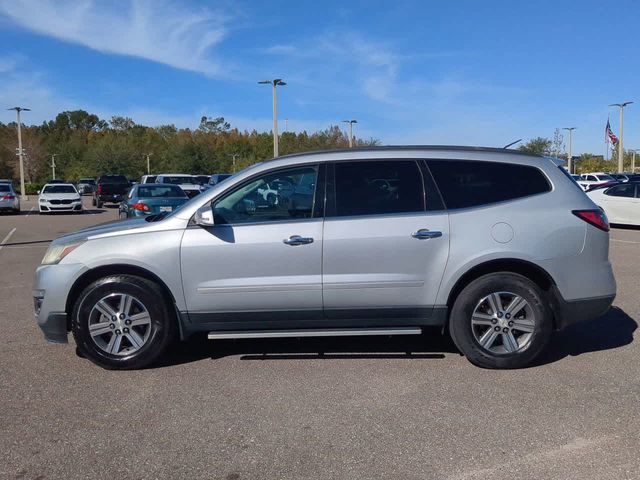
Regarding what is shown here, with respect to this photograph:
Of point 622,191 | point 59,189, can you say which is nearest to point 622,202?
point 622,191

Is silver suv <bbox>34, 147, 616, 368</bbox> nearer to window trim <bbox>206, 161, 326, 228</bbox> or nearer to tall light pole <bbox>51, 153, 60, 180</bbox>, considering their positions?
window trim <bbox>206, 161, 326, 228</bbox>

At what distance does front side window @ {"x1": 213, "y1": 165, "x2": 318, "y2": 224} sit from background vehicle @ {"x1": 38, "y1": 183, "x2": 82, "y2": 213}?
24.6 meters

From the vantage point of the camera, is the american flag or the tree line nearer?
the american flag

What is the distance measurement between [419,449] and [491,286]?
184 centimetres

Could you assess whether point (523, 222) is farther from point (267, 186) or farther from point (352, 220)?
point (267, 186)

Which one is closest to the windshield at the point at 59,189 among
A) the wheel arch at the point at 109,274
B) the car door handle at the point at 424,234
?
the wheel arch at the point at 109,274

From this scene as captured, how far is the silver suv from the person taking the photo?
512 centimetres

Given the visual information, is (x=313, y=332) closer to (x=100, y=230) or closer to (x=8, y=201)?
(x=100, y=230)

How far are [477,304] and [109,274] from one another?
3.05 m

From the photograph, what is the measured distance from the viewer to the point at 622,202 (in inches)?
730

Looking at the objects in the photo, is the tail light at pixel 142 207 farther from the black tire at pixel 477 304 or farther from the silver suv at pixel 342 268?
the black tire at pixel 477 304

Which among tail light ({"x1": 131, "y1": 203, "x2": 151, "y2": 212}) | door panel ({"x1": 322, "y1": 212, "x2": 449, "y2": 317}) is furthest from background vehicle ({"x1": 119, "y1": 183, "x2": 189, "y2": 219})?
door panel ({"x1": 322, "y1": 212, "x2": 449, "y2": 317})

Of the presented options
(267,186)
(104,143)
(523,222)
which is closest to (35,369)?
(267,186)

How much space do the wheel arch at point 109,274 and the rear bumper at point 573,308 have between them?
316cm
